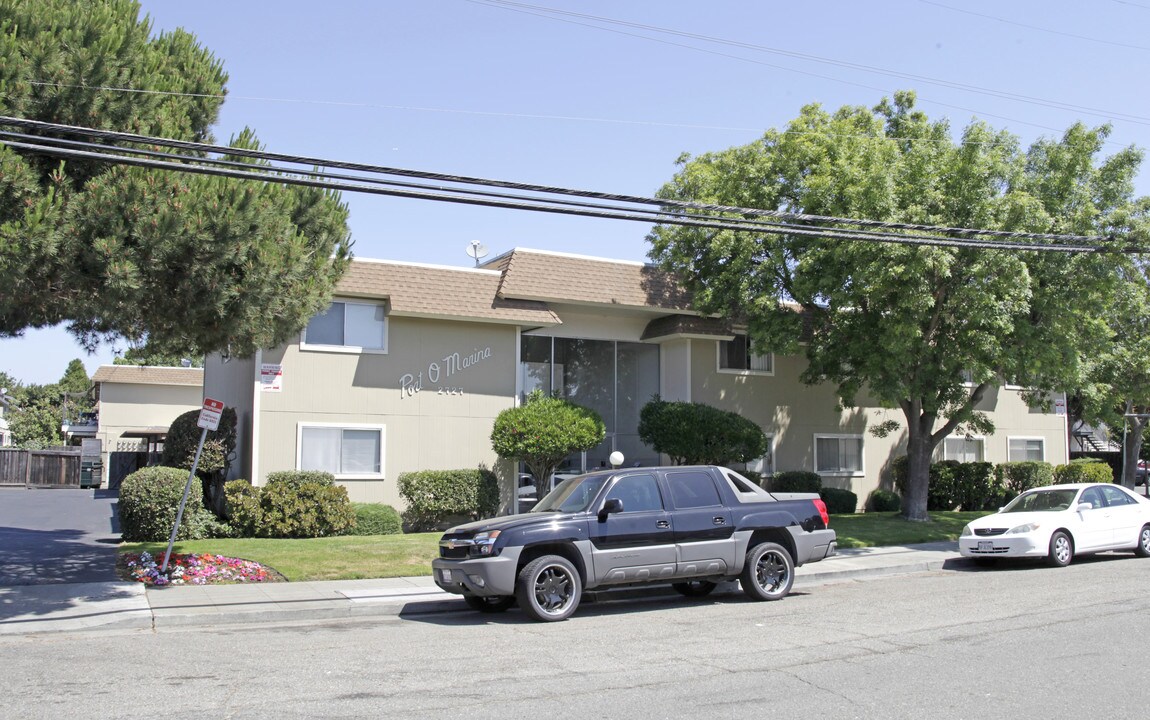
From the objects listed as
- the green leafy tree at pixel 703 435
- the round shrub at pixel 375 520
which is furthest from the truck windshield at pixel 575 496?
the green leafy tree at pixel 703 435

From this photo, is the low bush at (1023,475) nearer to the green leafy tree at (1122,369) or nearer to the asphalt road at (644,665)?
the green leafy tree at (1122,369)

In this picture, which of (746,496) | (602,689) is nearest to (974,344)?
(746,496)

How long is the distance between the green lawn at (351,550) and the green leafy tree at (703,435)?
2.91m

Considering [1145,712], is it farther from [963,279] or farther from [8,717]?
[963,279]

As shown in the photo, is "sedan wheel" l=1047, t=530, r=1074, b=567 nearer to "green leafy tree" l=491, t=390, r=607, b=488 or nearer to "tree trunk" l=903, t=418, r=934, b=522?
"tree trunk" l=903, t=418, r=934, b=522

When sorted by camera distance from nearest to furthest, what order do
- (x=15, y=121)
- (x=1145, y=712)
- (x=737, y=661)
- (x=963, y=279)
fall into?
(x=1145, y=712)
(x=737, y=661)
(x=15, y=121)
(x=963, y=279)

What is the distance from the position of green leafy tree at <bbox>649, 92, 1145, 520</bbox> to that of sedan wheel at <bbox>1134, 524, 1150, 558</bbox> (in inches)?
139

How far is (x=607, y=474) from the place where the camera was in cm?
1231

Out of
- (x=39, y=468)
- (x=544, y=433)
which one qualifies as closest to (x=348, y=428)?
(x=544, y=433)

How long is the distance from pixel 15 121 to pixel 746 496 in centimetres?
939

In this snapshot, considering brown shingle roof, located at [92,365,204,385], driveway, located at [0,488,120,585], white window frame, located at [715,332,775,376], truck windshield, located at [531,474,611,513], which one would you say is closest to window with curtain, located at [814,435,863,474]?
white window frame, located at [715,332,775,376]

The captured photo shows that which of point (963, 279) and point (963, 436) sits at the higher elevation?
point (963, 279)

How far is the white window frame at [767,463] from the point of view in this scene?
1003 inches

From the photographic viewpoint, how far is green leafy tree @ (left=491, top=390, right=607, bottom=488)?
20.6m
